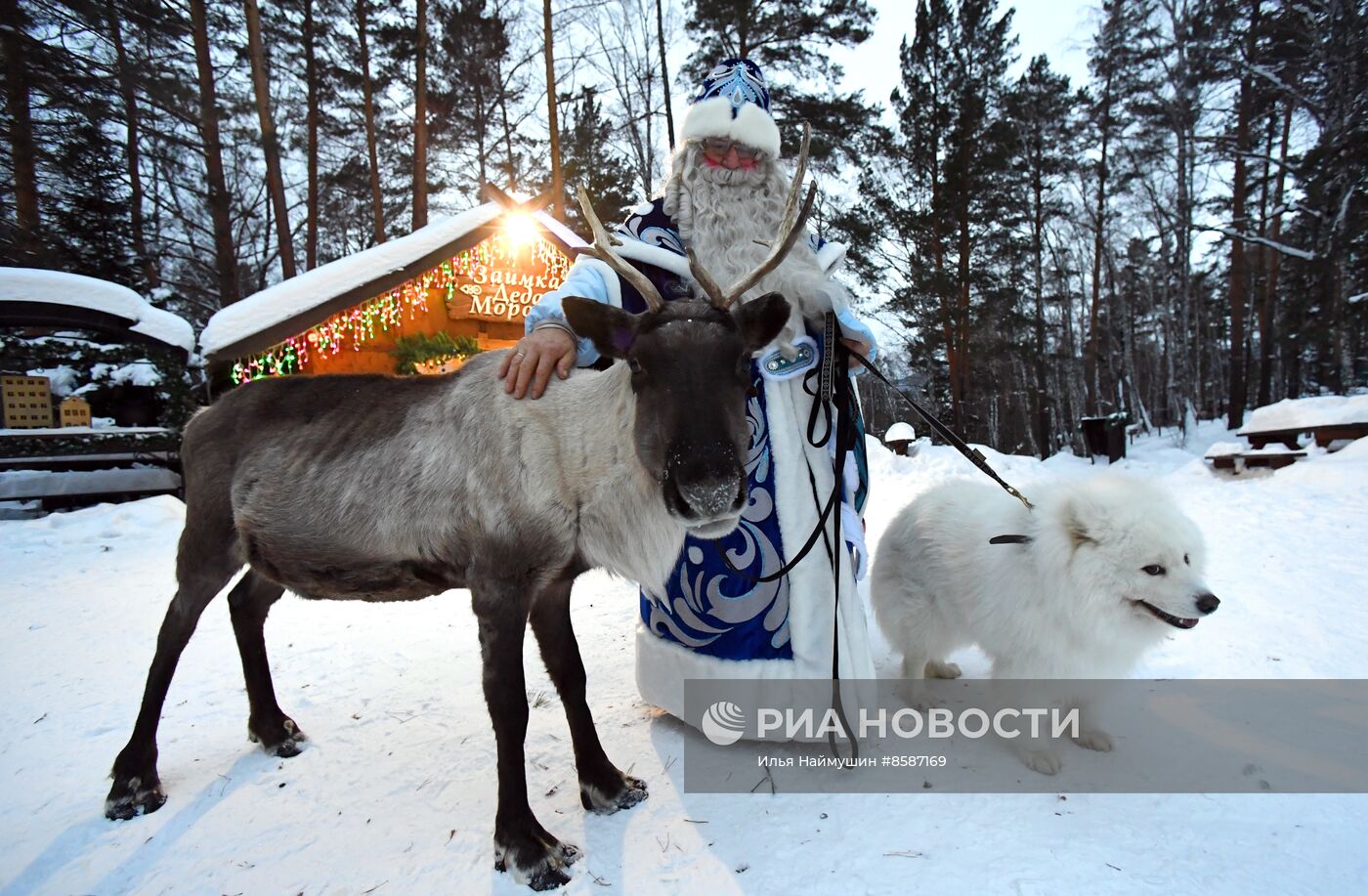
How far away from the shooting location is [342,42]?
53.6ft

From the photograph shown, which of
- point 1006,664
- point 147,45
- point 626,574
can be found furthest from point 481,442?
point 147,45

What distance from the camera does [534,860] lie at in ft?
6.52

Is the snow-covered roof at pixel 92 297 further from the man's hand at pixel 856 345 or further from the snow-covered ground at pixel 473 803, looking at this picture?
the man's hand at pixel 856 345

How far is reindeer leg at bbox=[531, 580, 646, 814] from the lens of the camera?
7.68ft

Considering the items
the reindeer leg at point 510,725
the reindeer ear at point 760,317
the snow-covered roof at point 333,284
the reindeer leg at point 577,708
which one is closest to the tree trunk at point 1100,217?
the snow-covered roof at point 333,284

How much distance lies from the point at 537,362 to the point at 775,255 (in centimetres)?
95

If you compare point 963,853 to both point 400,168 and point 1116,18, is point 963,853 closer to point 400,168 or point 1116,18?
point 400,168

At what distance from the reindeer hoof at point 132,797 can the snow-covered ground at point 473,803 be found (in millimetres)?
42

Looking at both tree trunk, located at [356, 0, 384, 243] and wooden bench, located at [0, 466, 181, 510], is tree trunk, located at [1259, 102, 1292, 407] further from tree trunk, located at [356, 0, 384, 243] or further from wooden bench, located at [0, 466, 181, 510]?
wooden bench, located at [0, 466, 181, 510]

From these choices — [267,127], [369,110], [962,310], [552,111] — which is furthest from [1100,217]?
[267,127]

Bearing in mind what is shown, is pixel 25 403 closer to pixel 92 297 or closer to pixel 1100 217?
pixel 92 297

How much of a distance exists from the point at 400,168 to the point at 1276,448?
21.5 metres

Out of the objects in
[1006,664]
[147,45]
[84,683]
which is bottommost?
[84,683]

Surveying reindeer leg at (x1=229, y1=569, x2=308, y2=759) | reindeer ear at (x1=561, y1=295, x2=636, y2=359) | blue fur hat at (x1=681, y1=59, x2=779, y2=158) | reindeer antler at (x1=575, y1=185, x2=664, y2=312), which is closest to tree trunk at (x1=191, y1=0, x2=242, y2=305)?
reindeer leg at (x1=229, y1=569, x2=308, y2=759)
